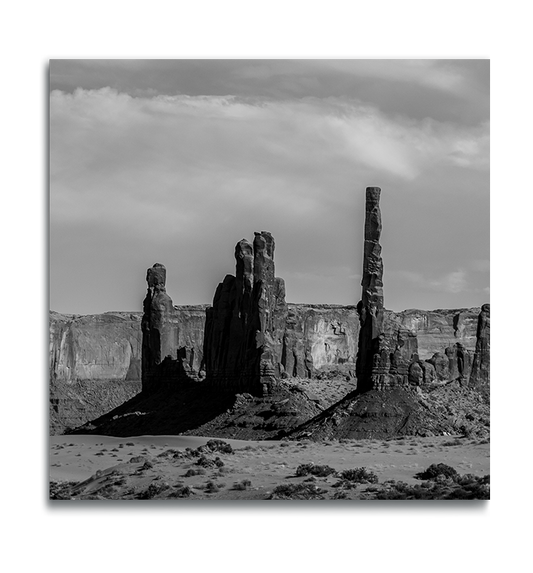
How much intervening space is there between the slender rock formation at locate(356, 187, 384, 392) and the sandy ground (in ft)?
24.4

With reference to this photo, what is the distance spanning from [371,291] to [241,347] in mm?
16106

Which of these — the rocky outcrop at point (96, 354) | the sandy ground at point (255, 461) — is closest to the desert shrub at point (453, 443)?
the sandy ground at point (255, 461)

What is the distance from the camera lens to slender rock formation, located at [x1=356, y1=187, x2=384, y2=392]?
58719 millimetres

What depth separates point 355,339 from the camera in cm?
17962

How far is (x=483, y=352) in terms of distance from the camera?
84375 mm

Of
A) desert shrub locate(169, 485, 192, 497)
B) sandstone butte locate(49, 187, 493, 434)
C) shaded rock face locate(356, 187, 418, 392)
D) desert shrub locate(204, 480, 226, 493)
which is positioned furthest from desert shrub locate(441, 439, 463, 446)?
desert shrub locate(169, 485, 192, 497)

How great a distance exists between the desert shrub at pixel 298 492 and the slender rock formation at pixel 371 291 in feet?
89.7

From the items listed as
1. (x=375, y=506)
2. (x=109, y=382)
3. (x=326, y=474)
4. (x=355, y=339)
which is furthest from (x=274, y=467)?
(x=355, y=339)

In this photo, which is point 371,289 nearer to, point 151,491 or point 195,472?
point 195,472

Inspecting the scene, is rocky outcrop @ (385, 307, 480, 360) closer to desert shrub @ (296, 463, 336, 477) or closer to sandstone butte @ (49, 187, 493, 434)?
sandstone butte @ (49, 187, 493, 434)
